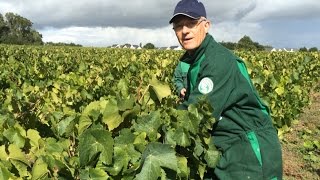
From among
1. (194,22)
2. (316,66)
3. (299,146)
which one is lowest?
(299,146)

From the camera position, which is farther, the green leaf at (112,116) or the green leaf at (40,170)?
the green leaf at (112,116)

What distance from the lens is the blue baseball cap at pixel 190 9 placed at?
9.57 ft

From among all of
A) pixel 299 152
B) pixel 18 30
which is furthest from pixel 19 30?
pixel 299 152

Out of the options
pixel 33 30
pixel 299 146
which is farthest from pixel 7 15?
pixel 299 146

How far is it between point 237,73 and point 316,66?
14013 millimetres

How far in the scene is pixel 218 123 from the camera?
2.87m

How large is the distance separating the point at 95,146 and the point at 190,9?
124 cm

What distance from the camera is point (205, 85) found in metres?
2.68

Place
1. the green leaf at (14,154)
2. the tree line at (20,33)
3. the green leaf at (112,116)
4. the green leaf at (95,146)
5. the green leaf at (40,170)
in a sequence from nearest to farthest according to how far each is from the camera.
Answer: the green leaf at (95,146) < the green leaf at (40,170) < the green leaf at (14,154) < the green leaf at (112,116) < the tree line at (20,33)

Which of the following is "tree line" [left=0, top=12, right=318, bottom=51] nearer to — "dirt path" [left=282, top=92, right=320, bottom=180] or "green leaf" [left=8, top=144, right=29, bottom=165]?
"dirt path" [left=282, top=92, right=320, bottom=180]

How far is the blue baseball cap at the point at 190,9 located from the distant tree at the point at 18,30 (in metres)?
79.2

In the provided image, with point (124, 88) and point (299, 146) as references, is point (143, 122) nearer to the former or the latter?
point (124, 88)

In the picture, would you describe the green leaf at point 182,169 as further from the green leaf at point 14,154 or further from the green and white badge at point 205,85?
the green leaf at point 14,154

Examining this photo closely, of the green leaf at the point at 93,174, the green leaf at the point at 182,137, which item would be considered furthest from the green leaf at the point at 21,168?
the green leaf at the point at 182,137
